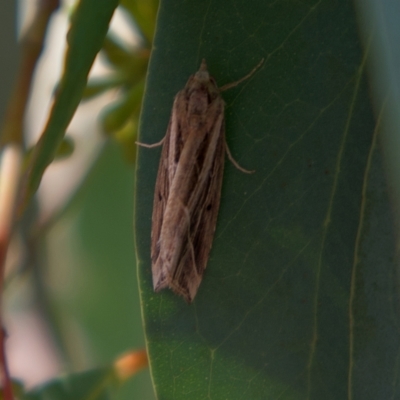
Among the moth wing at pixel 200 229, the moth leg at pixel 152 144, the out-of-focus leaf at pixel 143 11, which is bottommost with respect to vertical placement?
the moth wing at pixel 200 229

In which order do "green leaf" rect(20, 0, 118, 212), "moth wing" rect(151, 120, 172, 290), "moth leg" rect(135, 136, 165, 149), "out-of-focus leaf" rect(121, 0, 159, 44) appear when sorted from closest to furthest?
"green leaf" rect(20, 0, 118, 212) < "moth leg" rect(135, 136, 165, 149) < "moth wing" rect(151, 120, 172, 290) < "out-of-focus leaf" rect(121, 0, 159, 44)

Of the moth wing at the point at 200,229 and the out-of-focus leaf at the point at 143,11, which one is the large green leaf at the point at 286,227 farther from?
the out-of-focus leaf at the point at 143,11

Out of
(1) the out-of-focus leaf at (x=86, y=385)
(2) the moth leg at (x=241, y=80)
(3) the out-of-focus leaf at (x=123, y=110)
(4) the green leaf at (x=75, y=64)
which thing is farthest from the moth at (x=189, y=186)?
(1) the out-of-focus leaf at (x=86, y=385)

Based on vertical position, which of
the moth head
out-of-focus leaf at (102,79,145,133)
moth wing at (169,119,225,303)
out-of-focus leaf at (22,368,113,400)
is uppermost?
out-of-focus leaf at (102,79,145,133)

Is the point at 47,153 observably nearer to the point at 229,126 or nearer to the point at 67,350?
the point at 229,126

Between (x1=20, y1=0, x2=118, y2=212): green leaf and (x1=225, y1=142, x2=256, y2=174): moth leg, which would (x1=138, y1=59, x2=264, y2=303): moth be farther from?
(x1=20, y1=0, x2=118, y2=212): green leaf

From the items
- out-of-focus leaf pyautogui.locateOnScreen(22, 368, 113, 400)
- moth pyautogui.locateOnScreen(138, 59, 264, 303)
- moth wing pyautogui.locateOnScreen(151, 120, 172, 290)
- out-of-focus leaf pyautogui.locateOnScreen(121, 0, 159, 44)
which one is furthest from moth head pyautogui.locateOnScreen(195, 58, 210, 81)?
out-of-focus leaf pyautogui.locateOnScreen(22, 368, 113, 400)

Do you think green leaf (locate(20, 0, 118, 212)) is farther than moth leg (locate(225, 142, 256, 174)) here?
No
